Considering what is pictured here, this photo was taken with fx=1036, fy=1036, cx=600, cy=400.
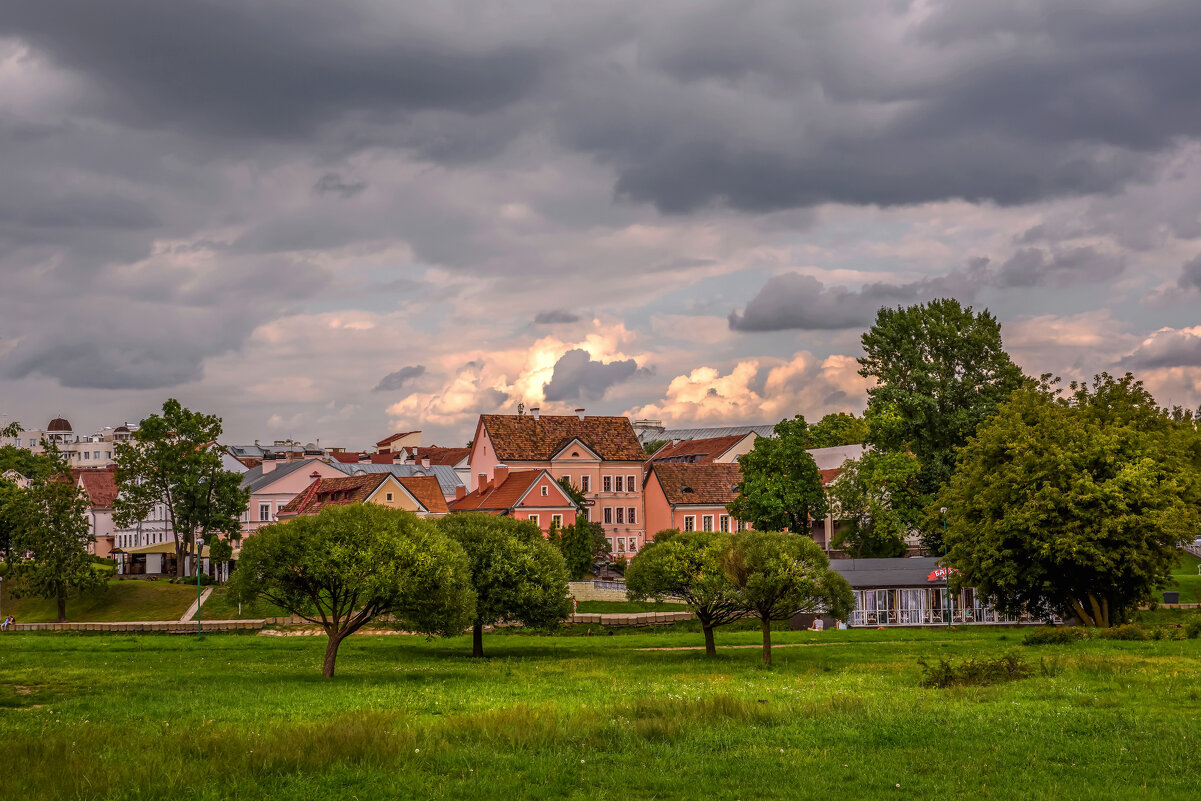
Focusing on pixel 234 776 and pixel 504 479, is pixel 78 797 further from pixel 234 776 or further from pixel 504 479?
pixel 504 479

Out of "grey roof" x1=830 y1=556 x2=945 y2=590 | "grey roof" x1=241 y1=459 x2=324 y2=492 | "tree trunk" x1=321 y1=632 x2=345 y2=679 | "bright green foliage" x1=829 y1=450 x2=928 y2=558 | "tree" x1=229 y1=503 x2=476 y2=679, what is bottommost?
"tree trunk" x1=321 y1=632 x2=345 y2=679

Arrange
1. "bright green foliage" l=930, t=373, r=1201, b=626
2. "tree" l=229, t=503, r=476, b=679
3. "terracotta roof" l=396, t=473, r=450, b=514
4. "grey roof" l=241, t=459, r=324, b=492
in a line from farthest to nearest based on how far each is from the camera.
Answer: "grey roof" l=241, t=459, r=324, b=492, "terracotta roof" l=396, t=473, r=450, b=514, "bright green foliage" l=930, t=373, r=1201, b=626, "tree" l=229, t=503, r=476, b=679

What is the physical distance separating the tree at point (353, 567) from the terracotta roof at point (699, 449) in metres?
90.2

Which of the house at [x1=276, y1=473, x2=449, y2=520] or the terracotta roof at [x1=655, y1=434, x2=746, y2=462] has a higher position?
the terracotta roof at [x1=655, y1=434, x2=746, y2=462]

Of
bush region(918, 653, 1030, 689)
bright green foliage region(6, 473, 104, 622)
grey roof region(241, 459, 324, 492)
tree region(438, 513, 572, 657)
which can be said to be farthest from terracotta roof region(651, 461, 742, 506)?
bush region(918, 653, 1030, 689)

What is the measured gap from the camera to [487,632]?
61.5 meters

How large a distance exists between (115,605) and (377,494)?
21776 mm

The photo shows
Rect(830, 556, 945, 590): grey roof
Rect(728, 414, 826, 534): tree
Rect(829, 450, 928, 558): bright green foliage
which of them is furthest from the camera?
Rect(728, 414, 826, 534): tree

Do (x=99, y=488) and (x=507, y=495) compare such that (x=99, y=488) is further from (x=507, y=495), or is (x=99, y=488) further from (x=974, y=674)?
(x=974, y=674)

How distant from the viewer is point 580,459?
10306 cm

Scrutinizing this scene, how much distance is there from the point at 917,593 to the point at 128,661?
151ft

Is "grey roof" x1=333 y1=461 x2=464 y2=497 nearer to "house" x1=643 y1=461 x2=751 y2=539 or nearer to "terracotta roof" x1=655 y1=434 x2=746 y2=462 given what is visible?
"terracotta roof" x1=655 y1=434 x2=746 y2=462

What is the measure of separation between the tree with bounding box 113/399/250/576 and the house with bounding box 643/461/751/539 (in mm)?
39350

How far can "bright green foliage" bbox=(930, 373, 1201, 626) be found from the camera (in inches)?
1917
